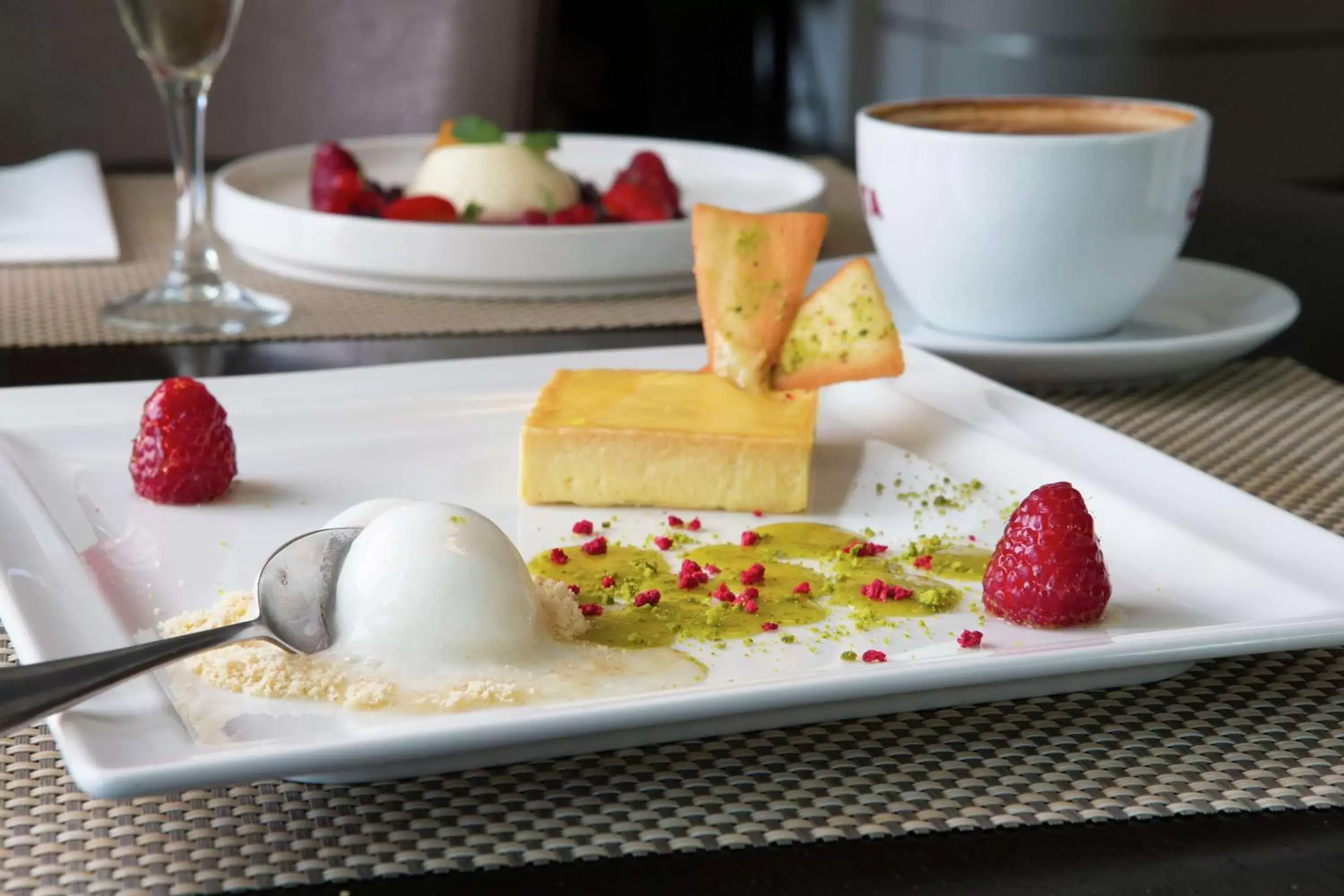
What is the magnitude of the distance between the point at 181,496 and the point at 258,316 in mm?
536

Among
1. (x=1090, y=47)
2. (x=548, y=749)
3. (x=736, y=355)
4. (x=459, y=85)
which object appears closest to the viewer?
(x=548, y=749)

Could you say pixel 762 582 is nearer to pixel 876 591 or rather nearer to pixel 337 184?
pixel 876 591

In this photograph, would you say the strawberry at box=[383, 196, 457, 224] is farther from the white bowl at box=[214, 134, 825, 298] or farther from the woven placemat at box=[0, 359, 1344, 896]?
the woven placemat at box=[0, 359, 1344, 896]

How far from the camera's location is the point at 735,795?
648mm

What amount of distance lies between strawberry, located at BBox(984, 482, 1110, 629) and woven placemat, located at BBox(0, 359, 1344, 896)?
56 millimetres

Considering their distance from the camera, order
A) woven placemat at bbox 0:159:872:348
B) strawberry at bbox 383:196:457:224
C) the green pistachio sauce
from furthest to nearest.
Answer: strawberry at bbox 383:196:457:224 → woven placemat at bbox 0:159:872:348 → the green pistachio sauce

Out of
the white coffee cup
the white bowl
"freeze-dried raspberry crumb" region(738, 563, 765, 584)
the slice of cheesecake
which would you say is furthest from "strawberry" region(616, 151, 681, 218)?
"freeze-dried raspberry crumb" region(738, 563, 765, 584)

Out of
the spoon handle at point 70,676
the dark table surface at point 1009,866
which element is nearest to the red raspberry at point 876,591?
the dark table surface at point 1009,866

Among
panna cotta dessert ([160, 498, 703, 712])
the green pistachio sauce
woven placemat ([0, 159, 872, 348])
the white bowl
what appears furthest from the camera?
the white bowl

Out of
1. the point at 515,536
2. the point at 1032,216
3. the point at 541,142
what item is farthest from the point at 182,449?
the point at 541,142

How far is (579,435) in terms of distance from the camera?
1.02 m

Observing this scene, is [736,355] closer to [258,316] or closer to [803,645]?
[803,645]

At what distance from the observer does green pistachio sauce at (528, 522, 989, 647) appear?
0.81 meters

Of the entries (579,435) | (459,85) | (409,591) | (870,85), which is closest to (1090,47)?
(870,85)
